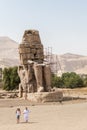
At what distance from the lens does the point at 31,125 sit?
19.8 m

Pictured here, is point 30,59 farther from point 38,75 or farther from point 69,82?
point 69,82

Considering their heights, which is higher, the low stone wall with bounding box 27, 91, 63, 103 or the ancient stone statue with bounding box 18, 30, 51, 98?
the ancient stone statue with bounding box 18, 30, 51, 98

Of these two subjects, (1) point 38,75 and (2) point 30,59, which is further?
(2) point 30,59

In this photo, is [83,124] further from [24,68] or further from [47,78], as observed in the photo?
[24,68]

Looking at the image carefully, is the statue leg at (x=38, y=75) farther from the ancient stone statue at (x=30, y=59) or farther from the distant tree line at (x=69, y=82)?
the distant tree line at (x=69, y=82)

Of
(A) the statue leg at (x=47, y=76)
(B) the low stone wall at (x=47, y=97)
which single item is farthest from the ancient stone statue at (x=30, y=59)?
(B) the low stone wall at (x=47, y=97)

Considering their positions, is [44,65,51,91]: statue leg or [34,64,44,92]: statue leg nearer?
[44,65,51,91]: statue leg

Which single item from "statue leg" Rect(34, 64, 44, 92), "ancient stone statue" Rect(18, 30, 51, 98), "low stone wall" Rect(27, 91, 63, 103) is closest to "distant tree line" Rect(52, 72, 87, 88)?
"ancient stone statue" Rect(18, 30, 51, 98)

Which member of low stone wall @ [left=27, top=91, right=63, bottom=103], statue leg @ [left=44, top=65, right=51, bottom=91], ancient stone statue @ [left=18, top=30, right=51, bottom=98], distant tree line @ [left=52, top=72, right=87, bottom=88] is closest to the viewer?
low stone wall @ [left=27, top=91, right=63, bottom=103]

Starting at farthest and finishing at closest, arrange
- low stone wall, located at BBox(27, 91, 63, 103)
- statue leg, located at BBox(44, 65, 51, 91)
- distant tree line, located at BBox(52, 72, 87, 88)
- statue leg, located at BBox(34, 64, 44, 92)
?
distant tree line, located at BBox(52, 72, 87, 88), statue leg, located at BBox(34, 64, 44, 92), statue leg, located at BBox(44, 65, 51, 91), low stone wall, located at BBox(27, 91, 63, 103)

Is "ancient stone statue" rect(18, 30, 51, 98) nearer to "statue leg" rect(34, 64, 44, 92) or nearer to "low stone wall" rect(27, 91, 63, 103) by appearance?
"statue leg" rect(34, 64, 44, 92)

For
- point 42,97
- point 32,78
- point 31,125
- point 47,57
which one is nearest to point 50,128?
point 31,125

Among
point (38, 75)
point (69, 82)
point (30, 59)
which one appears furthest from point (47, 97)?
point (69, 82)

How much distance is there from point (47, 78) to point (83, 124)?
1835cm
